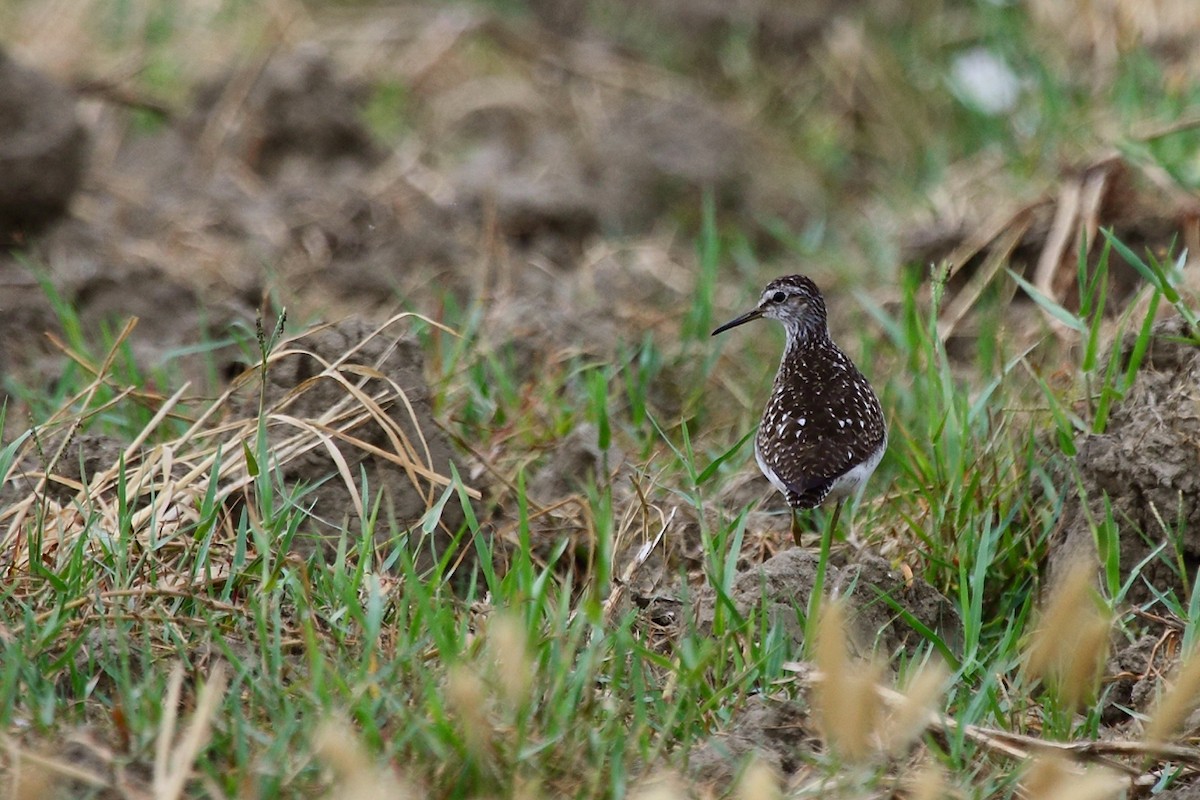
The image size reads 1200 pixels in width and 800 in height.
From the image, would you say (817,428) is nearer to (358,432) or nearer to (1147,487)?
(1147,487)

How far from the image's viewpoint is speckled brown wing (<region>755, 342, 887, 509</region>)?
158 inches

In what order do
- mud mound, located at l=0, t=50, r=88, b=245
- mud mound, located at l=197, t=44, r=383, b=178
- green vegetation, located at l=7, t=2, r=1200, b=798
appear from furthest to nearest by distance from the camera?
mud mound, located at l=197, t=44, r=383, b=178 → mud mound, located at l=0, t=50, r=88, b=245 → green vegetation, located at l=7, t=2, r=1200, b=798

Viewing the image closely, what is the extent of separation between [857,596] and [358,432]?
4.65ft

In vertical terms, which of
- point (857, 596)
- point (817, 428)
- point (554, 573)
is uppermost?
point (817, 428)

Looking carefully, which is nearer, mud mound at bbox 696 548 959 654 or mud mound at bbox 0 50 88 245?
mud mound at bbox 696 548 959 654

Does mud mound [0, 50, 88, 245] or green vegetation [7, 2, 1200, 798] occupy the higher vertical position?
mud mound [0, 50, 88, 245]

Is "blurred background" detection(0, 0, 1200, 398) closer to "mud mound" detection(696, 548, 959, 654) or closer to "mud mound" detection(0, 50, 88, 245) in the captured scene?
"mud mound" detection(0, 50, 88, 245)

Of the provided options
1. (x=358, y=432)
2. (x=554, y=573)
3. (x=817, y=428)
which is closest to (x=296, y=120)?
(x=358, y=432)

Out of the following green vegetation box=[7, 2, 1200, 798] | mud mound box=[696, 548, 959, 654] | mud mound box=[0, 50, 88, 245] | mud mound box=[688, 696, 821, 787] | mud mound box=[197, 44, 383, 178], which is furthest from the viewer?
mud mound box=[197, 44, 383, 178]

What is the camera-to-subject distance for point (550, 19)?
988cm

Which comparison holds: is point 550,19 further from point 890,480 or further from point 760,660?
point 760,660

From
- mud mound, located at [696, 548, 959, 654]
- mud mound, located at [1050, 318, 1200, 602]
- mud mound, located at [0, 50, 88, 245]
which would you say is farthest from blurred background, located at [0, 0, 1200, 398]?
mud mound, located at [696, 548, 959, 654]

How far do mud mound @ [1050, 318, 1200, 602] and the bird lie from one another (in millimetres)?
554

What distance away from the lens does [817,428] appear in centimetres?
421
